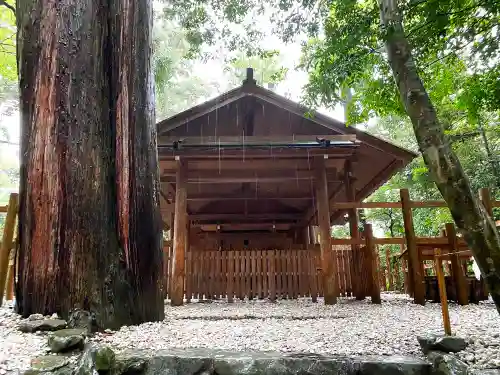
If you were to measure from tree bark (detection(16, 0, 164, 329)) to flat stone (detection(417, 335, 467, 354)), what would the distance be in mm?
3207

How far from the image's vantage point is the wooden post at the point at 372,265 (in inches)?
320

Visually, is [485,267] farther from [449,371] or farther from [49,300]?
[49,300]

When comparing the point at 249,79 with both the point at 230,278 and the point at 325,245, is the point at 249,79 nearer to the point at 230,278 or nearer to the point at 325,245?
the point at 325,245

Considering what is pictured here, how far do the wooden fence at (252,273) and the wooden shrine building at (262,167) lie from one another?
2cm

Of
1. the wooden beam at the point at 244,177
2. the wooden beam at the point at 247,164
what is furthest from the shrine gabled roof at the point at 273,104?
the wooden beam at the point at 244,177

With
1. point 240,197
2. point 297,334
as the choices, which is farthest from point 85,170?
point 240,197

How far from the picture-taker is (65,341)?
10.9 feet

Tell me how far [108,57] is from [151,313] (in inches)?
137

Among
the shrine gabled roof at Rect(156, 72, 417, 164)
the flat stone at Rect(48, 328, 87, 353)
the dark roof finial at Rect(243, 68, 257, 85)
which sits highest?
the dark roof finial at Rect(243, 68, 257, 85)

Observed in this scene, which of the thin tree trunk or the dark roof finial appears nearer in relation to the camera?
the dark roof finial

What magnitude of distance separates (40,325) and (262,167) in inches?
265

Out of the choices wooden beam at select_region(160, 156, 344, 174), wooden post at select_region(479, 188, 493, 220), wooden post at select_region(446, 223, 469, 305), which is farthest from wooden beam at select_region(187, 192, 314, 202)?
wooden post at select_region(479, 188, 493, 220)

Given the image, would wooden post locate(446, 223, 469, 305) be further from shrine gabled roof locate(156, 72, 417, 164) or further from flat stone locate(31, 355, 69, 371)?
flat stone locate(31, 355, 69, 371)

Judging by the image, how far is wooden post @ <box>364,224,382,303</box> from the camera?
8141 mm
